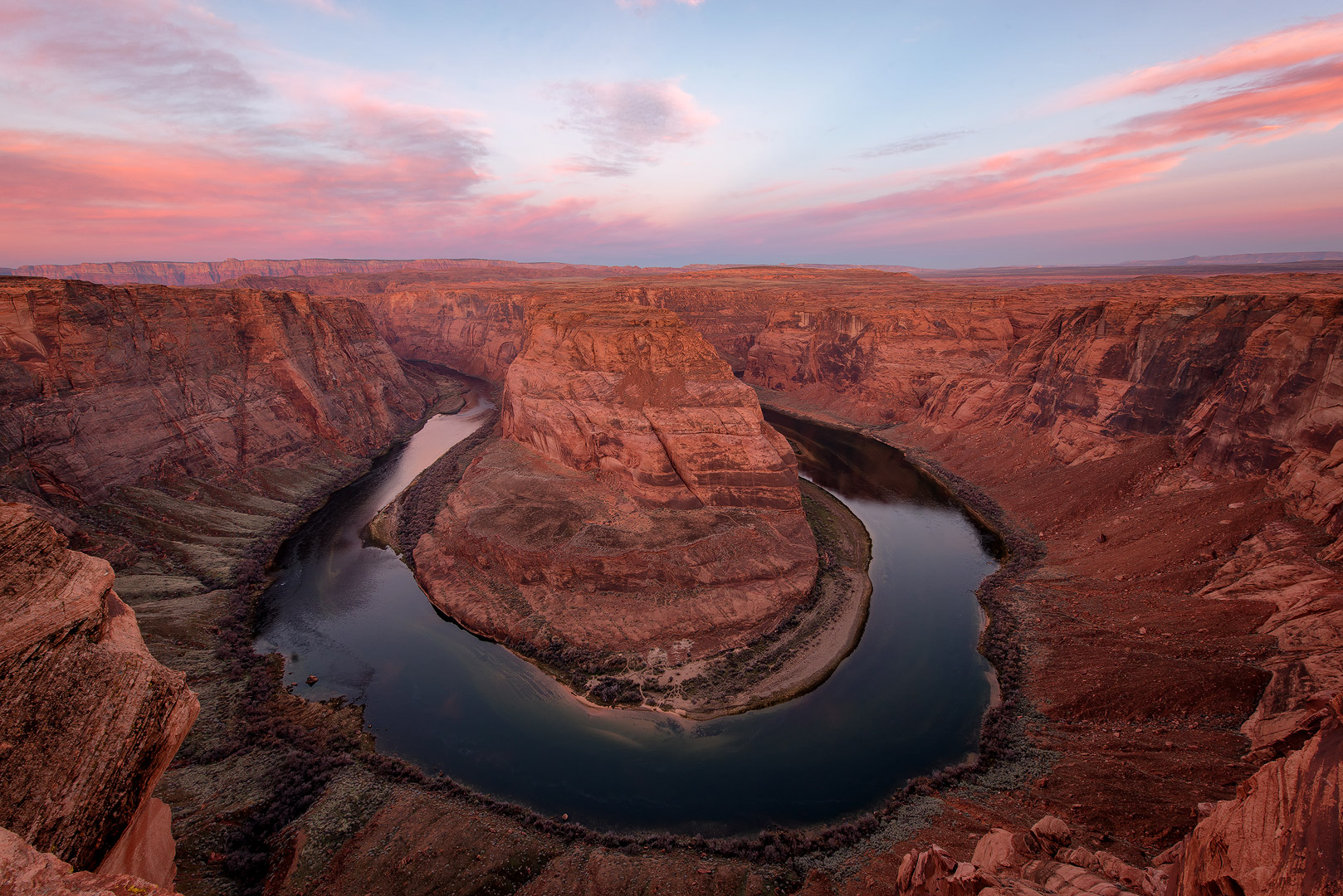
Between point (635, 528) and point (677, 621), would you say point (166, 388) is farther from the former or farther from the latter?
point (677, 621)

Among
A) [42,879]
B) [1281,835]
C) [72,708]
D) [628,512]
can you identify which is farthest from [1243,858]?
[628,512]

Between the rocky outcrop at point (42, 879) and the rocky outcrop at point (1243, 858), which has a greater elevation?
the rocky outcrop at point (42, 879)

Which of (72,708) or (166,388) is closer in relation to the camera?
(72,708)

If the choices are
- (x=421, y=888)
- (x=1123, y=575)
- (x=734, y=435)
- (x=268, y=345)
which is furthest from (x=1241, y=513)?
(x=268, y=345)

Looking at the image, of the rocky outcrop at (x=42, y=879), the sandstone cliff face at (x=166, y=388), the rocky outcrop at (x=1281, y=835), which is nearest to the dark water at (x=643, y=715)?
the rocky outcrop at (x=1281, y=835)

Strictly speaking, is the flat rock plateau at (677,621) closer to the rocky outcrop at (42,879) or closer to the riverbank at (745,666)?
the rocky outcrop at (42,879)
